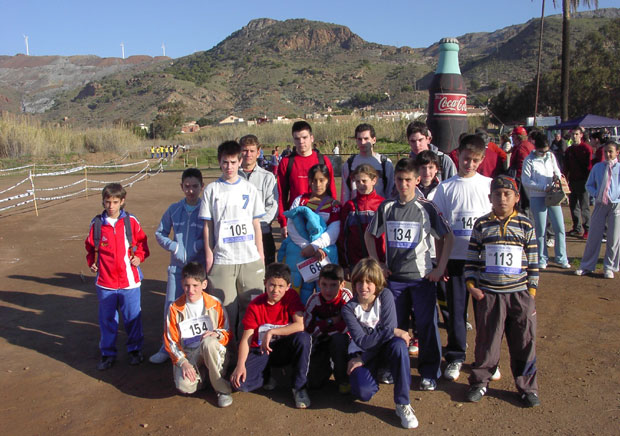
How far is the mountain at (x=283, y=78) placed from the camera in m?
84.3

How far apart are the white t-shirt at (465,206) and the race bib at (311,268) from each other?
1.14 m

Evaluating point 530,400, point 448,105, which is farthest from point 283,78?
point 530,400

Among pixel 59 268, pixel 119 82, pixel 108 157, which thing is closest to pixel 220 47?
pixel 119 82

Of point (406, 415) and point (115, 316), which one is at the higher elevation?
point (115, 316)

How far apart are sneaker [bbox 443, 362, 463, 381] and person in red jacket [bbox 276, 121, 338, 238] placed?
2131mm

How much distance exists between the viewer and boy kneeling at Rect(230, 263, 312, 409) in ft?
12.7

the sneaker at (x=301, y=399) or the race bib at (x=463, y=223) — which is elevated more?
the race bib at (x=463, y=223)

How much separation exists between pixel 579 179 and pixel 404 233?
7.40 metres

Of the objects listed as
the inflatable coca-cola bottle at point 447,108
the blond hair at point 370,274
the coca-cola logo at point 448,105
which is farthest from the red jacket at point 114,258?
the coca-cola logo at point 448,105

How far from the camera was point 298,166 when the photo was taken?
5.36 meters

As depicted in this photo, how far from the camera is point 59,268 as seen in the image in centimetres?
827

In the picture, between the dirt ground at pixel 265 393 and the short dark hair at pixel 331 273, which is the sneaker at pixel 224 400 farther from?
the short dark hair at pixel 331 273

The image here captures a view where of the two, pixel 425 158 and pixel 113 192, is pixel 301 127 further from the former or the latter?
pixel 113 192

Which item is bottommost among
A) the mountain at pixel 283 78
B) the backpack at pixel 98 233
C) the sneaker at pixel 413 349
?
the sneaker at pixel 413 349
